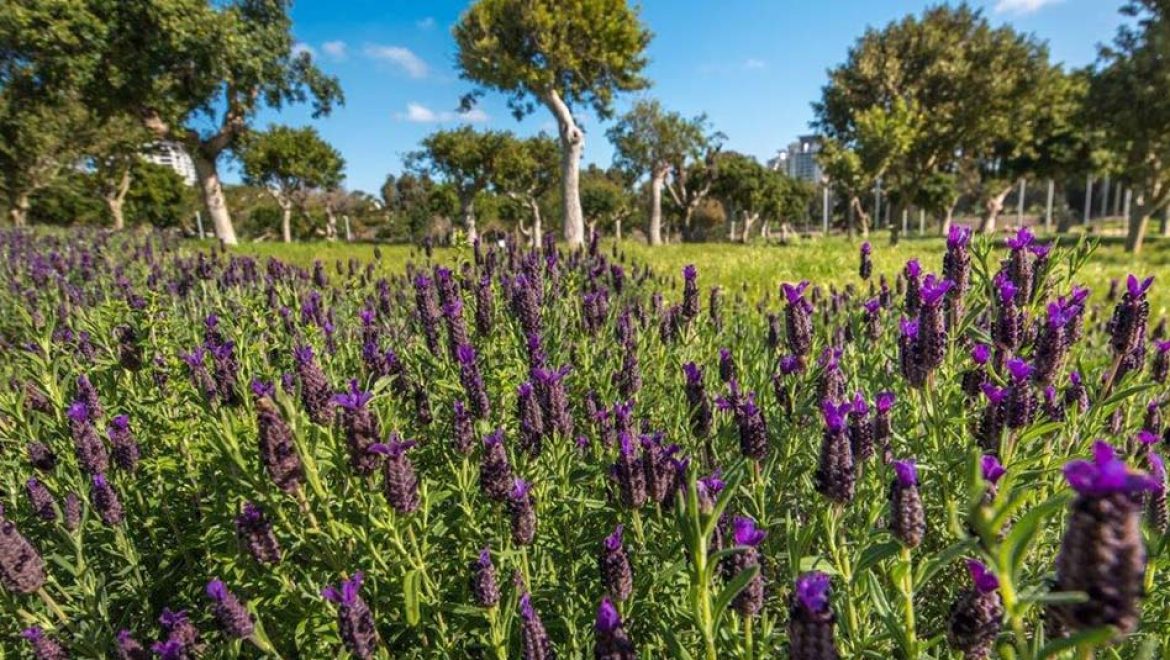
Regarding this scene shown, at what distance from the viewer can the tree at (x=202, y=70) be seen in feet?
43.9

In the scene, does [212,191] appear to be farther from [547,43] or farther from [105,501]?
[105,501]

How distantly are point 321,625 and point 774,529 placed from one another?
5.02 ft

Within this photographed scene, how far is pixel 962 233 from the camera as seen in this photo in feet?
6.78

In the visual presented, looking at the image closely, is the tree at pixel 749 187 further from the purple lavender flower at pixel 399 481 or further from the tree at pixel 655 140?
the purple lavender flower at pixel 399 481

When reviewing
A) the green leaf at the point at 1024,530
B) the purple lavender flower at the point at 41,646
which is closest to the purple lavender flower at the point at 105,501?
the purple lavender flower at the point at 41,646

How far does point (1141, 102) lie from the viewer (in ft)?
55.1

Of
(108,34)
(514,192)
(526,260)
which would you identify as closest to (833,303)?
(526,260)

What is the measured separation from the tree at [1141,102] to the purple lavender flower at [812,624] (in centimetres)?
2236

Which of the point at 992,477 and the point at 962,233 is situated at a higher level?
the point at 962,233

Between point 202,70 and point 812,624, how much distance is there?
1782cm

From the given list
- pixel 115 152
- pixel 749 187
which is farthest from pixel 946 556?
pixel 749 187

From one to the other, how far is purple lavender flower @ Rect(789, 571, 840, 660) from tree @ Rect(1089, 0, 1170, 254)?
22358mm

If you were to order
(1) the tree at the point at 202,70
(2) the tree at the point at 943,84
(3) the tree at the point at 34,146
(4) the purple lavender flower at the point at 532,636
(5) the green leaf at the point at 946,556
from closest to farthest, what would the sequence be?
1. (5) the green leaf at the point at 946,556
2. (4) the purple lavender flower at the point at 532,636
3. (1) the tree at the point at 202,70
4. (3) the tree at the point at 34,146
5. (2) the tree at the point at 943,84

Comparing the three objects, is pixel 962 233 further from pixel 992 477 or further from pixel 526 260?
pixel 526 260
